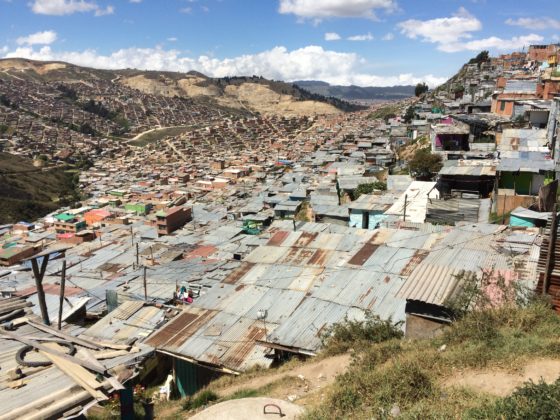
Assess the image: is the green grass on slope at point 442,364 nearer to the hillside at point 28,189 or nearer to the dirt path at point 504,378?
the dirt path at point 504,378

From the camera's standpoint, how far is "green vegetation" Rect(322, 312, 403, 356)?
261 inches

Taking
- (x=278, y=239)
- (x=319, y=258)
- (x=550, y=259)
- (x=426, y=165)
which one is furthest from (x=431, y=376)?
(x=426, y=165)

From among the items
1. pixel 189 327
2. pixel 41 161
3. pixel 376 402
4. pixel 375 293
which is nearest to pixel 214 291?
pixel 189 327

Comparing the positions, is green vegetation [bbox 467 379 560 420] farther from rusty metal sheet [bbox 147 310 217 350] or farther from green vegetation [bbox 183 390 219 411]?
rusty metal sheet [bbox 147 310 217 350]

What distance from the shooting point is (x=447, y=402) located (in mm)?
4332

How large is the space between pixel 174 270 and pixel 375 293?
29.3 feet

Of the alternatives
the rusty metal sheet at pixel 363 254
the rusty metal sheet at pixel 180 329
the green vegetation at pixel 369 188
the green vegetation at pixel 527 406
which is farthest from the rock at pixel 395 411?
the green vegetation at pixel 369 188

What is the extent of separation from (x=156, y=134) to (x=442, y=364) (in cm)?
10671

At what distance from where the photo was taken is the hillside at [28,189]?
51938mm

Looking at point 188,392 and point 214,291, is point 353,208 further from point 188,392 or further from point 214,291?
point 188,392

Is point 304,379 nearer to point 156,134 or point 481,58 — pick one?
point 481,58

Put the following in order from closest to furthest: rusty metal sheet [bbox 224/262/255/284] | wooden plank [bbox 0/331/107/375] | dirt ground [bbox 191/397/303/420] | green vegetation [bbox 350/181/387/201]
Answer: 1. wooden plank [bbox 0/331/107/375]
2. dirt ground [bbox 191/397/303/420]
3. rusty metal sheet [bbox 224/262/255/284]
4. green vegetation [bbox 350/181/387/201]

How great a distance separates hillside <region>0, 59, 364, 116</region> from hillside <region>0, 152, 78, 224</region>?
7714cm

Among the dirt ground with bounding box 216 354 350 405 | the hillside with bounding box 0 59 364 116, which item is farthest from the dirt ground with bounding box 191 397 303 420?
the hillside with bounding box 0 59 364 116
